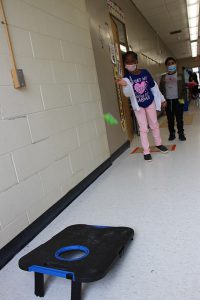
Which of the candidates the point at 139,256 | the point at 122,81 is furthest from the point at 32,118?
the point at 122,81

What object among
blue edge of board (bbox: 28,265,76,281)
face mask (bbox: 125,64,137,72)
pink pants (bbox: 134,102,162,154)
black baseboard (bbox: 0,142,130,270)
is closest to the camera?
blue edge of board (bbox: 28,265,76,281)

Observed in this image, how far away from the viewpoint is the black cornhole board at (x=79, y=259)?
1.10 m

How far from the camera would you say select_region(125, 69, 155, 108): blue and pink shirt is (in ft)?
10.2

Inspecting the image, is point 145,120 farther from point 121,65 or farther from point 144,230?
point 144,230

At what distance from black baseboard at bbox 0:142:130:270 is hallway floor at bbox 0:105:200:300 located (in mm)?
36

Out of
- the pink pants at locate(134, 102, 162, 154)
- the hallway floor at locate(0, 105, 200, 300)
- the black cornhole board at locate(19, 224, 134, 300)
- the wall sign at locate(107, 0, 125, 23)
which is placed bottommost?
the hallway floor at locate(0, 105, 200, 300)

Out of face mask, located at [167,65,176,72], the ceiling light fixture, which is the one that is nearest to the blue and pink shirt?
face mask, located at [167,65,176,72]

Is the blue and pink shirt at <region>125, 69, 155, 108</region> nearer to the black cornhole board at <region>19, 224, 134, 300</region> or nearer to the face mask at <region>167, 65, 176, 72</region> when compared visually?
→ the face mask at <region>167, 65, 176, 72</region>

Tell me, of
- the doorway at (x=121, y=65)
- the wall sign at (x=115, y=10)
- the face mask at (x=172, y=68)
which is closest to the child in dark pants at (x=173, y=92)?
the face mask at (x=172, y=68)

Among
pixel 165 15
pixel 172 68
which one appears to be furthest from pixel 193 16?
pixel 172 68

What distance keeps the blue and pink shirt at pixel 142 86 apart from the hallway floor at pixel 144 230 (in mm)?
723

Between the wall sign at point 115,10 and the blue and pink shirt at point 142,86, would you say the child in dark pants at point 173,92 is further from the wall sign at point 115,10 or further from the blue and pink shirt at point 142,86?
the wall sign at point 115,10

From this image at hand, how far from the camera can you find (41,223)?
1.88 meters

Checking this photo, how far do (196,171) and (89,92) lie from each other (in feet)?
4.42
